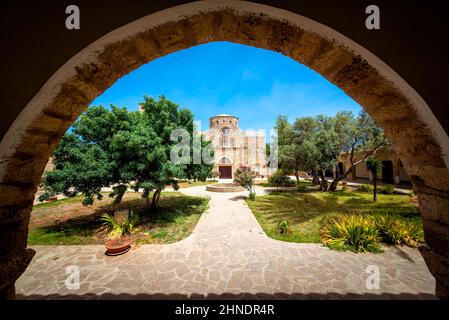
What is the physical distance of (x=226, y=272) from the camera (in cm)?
404

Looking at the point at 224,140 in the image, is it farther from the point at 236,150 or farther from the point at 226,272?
the point at 226,272

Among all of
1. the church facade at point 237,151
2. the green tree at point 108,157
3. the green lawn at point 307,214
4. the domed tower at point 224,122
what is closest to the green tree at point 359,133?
the green lawn at point 307,214

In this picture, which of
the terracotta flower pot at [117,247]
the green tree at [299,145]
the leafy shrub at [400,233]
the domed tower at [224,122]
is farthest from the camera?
the domed tower at [224,122]

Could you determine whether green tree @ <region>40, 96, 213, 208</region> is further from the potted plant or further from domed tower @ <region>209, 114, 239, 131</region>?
domed tower @ <region>209, 114, 239, 131</region>

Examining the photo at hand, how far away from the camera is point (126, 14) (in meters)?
1.41

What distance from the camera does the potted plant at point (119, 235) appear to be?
4.78m

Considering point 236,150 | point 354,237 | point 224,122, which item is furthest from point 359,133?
point 224,122

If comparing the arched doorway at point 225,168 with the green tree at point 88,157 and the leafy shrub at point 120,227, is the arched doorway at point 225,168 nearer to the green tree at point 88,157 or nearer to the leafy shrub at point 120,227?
the leafy shrub at point 120,227

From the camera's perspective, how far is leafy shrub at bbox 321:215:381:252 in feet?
16.4

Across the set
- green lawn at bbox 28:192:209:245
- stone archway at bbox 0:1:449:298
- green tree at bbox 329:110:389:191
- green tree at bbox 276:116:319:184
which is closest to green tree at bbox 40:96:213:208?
green lawn at bbox 28:192:209:245

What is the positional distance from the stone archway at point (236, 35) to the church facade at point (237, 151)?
84.1ft
